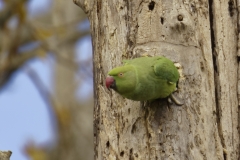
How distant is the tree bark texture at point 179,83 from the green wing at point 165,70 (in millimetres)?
172

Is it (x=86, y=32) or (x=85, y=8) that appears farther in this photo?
(x=86, y=32)

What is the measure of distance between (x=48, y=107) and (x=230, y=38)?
3.24m

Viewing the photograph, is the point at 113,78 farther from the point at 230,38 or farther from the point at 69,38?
the point at 69,38

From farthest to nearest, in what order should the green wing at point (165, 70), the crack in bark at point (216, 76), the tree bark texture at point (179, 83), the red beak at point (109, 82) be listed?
the crack in bark at point (216, 76) < the tree bark texture at point (179, 83) < the green wing at point (165, 70) < the red beak at point (109, 82)

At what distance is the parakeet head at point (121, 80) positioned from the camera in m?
3.48

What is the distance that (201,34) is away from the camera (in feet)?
12.8

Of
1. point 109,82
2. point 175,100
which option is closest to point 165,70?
point 175,100

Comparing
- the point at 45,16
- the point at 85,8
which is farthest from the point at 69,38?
the point at 85,8

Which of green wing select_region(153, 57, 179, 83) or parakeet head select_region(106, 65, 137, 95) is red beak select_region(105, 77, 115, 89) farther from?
green wing select_region(153, 57, 179, 83)

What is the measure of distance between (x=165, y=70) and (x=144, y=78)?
14cm

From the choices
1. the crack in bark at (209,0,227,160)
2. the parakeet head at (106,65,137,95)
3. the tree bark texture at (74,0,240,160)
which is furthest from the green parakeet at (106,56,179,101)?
the crack in bark at (209,0,227,160)

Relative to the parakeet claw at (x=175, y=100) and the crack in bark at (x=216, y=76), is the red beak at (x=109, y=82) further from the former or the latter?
the crack in bark at (x=216, y=76)

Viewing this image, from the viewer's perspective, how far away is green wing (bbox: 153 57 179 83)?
141 inches

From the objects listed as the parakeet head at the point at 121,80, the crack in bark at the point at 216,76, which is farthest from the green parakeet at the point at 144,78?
the crack in bark at the point at 216,76
